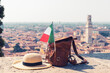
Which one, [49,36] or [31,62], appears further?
[49,36]

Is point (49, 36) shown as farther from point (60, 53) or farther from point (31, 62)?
point (31, 62)

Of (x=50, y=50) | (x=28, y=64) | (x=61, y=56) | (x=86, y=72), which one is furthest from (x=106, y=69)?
(x=28, y=64)

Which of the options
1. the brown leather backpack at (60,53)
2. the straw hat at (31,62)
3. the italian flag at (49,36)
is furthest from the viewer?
the italian flag at (49,36)

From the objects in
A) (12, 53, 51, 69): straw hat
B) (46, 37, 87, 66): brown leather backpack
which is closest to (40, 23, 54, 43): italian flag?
(46, 37, 87, 66): brown leather backpack

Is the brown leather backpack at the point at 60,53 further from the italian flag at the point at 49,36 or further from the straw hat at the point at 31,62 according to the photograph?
the straw hat at the point at 31,62

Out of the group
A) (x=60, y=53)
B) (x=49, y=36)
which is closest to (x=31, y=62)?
(x=60, y=53)

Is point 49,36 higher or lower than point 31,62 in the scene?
higher

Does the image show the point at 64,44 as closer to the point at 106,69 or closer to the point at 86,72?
the point at 86,72

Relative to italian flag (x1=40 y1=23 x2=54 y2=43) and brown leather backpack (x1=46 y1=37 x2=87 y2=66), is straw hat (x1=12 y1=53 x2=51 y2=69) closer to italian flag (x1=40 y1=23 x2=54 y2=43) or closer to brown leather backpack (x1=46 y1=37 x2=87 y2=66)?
brown leather backpack (x1=46 y1=37 x2=87 y2=66)

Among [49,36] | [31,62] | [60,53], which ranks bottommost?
[31,62]

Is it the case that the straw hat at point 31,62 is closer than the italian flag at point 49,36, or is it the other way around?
the straw hat at point 31,62

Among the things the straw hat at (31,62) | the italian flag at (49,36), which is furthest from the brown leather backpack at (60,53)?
the straw hat at (31,62)
